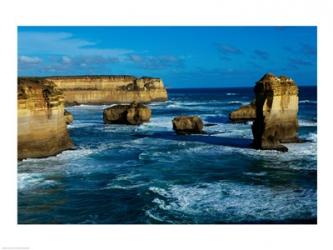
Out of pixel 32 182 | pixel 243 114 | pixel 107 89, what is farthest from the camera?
pixel 107 89

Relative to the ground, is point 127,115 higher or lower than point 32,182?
higher

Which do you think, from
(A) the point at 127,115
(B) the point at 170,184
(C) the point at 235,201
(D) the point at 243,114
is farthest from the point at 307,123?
(C) the point at 235,201

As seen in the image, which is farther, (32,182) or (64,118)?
(64,118)

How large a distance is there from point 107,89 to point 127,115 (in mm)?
24165

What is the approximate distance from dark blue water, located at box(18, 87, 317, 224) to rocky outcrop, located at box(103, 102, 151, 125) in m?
9.24

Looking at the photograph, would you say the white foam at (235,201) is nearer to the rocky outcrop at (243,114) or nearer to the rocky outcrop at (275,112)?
the rocky outcrop at (275,112)

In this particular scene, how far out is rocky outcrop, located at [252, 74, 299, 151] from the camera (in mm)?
19266

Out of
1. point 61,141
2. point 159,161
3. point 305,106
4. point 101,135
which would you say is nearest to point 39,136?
point 61,141

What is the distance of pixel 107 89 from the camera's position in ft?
178

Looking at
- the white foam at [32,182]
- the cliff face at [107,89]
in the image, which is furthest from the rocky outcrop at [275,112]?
the cliff face at [107,89]

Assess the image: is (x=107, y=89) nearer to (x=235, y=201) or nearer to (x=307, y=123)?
(x=307, y=123)

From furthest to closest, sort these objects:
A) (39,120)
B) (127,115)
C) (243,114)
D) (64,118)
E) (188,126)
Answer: (243,114), (127,115), (188,126), (64,118), (39,120)

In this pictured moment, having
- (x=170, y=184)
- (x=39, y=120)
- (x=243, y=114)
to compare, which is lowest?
(x=170, y=184)
